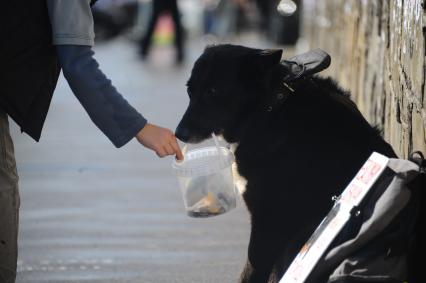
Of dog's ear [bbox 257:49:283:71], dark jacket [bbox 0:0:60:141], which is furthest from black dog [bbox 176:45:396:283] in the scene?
dark jacket [bbox 0:0:60:141]

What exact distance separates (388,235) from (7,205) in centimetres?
141

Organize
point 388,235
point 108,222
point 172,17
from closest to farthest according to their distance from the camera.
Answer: point 388,235 → point 108,222 → point 172,17

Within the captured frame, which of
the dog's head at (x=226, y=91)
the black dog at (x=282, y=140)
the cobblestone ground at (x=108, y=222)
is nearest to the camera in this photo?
the black dog at (x=282, y=140)

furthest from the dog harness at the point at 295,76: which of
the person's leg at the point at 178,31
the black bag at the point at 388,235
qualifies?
the person's leg at the point at 178,31

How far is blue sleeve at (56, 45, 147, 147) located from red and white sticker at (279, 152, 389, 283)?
79 centimetres

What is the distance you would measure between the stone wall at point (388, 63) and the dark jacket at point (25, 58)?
1669 millimetres

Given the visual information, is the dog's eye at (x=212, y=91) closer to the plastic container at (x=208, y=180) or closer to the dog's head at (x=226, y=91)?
the dog's head at (x=226, y=91)

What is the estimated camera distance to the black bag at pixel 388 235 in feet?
12.6

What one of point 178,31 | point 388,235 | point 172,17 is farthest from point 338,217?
point 172,17

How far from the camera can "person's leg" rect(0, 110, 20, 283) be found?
4.09 meters

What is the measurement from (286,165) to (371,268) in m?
0.81

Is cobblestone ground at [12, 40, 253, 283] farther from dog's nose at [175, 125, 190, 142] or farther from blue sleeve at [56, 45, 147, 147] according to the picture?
blue sleeve at [56, 45, 147, 147]

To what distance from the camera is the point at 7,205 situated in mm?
4094

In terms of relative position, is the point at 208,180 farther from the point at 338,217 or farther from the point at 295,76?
the point at 338,217
